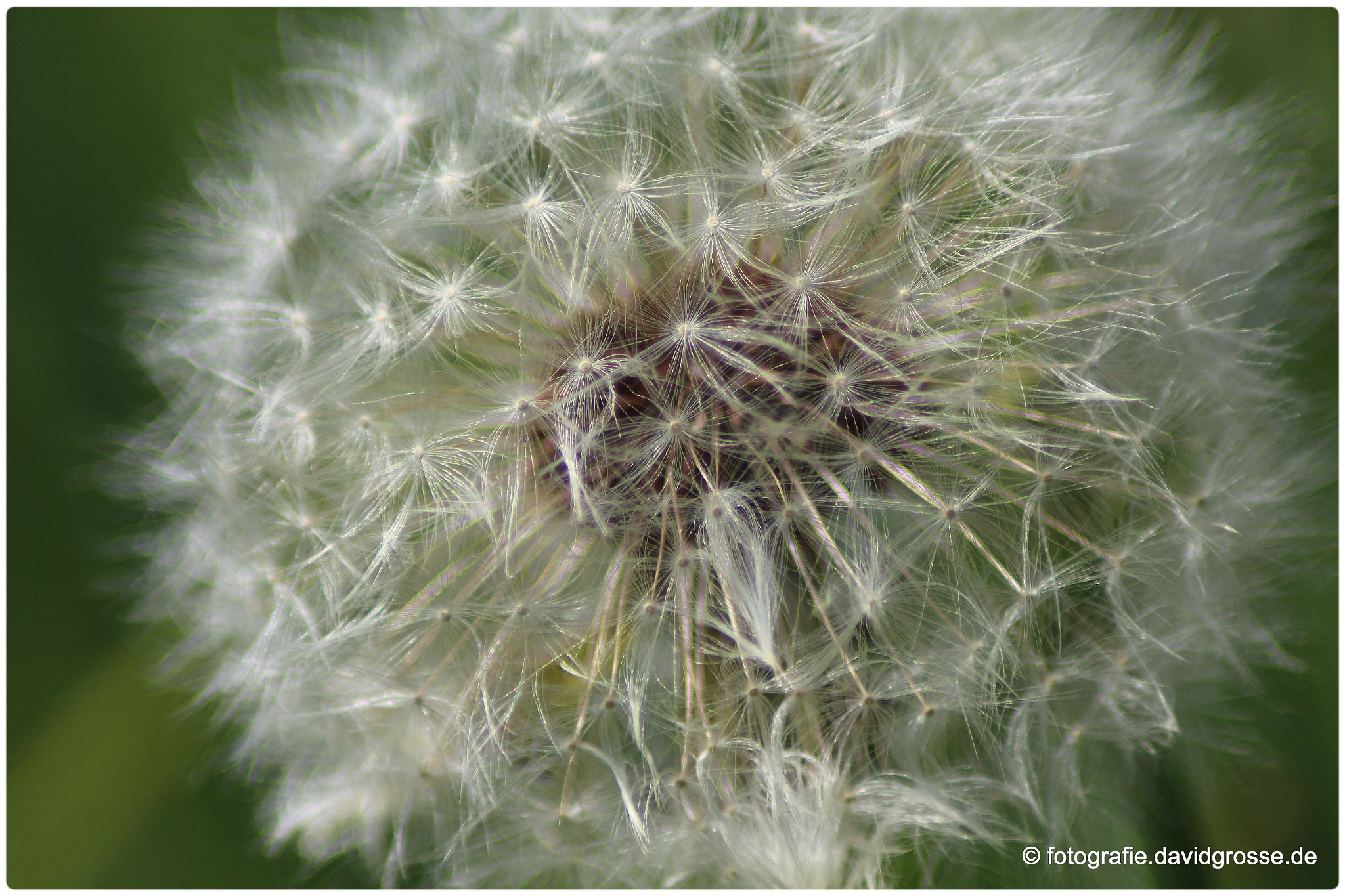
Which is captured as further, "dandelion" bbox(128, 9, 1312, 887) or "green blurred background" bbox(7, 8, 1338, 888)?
"green blurred background" bbox(7, 8, 1338, 888)

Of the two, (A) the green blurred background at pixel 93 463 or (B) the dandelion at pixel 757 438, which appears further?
(A) the green blurred background at pixel 93 463

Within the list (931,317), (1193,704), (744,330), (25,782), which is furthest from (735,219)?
(25,782)

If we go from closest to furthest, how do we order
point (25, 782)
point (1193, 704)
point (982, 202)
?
1. point (982, 202)
2. point (1193, 704)
3. point (25, 782)

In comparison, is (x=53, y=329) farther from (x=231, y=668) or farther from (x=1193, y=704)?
(x=1193, y=704)
